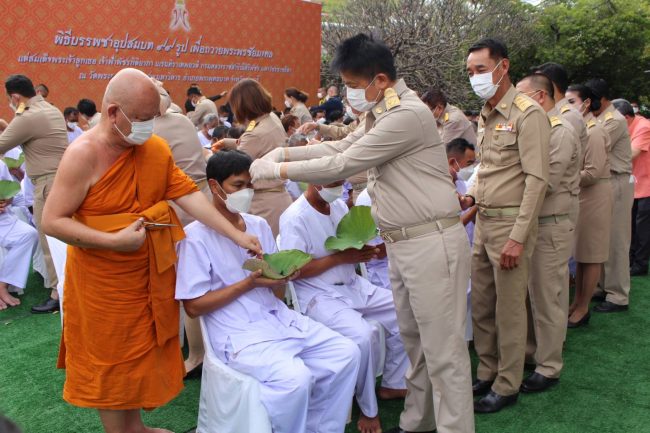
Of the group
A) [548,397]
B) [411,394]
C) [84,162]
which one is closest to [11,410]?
[84,162]

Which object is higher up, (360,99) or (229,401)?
(360,99)

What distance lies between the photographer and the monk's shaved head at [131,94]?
2365 millimetres

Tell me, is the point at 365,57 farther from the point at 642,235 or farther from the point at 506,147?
the point at 642,235

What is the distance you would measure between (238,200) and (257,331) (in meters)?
0.63

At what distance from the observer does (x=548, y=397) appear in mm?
3498

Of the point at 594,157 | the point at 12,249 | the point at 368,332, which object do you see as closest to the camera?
the point at 368,332

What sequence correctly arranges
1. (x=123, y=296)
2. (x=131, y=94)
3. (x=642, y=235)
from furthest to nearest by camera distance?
(x=642, y=235)
(x=123, y=296)
(x=131, y=94)

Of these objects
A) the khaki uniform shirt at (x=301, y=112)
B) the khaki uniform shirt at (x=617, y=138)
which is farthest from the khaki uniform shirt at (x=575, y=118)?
the khaki uniform shirt at (x=301, y=112)

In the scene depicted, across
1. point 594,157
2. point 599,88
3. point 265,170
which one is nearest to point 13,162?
Result: point 265,170

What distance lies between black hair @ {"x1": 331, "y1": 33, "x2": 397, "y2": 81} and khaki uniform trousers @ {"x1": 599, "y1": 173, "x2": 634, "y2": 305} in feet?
10.9

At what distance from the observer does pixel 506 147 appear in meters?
3.15

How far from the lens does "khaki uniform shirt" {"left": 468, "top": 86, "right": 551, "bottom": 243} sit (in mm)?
3031

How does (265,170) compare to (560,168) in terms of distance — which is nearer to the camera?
(265,170)

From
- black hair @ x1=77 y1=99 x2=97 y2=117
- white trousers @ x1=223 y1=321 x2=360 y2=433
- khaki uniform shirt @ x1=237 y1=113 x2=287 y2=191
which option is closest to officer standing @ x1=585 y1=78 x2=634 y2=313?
khaki uniform shirt @ x1=237 y1=113 x2=287 y2=191
